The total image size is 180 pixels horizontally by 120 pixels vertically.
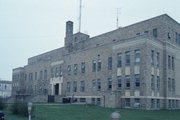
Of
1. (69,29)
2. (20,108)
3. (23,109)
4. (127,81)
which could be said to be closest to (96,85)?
(127,81)

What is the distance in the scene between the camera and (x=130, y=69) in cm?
3659

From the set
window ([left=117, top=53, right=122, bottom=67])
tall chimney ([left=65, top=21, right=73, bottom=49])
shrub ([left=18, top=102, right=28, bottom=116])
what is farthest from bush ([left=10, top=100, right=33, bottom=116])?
tall chimney ([left=65, top=21, right=73, bottom=49])

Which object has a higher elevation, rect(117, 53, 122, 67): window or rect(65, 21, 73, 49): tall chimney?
rect(65, 21, 73, 49): tall chimney

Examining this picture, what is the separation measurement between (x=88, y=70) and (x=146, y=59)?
43.4 ft

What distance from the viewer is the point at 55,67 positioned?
179 feet

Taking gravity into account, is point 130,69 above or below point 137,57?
below

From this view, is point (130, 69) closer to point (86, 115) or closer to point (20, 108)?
point (86, 115)

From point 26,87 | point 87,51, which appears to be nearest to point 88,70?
point 87,51

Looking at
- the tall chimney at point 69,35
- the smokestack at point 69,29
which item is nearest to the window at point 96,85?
the tall chimney at point 69,35

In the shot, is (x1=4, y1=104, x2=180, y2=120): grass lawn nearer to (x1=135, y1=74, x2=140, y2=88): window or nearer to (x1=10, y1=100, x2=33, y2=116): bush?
(x1=10, y1=100, x2=33, y2=116): bush

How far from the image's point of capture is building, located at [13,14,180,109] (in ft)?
116

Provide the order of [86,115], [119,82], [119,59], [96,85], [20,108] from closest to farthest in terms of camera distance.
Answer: [20,108] → [86,115] → [119,82] → [119,59] → [96,85]

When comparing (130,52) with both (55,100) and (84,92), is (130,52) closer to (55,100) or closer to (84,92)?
(84,92)

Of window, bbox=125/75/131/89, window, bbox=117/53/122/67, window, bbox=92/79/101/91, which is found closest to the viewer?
window, bbox=125/75/131/89
